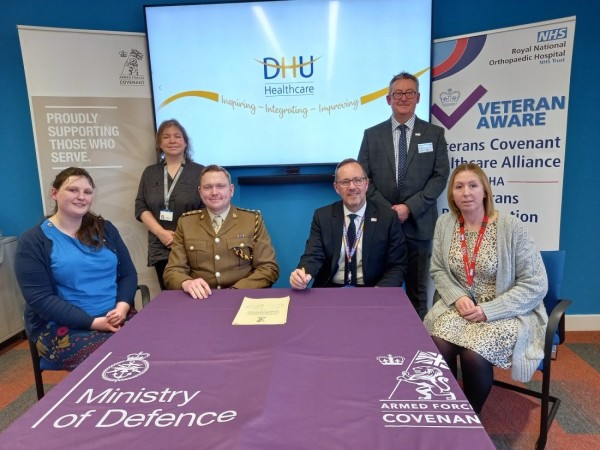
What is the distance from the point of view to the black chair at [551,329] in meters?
1.73

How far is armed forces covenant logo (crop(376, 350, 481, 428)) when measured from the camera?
35.6 inches

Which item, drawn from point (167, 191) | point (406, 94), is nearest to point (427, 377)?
point (406, 94)

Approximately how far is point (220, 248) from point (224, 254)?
38 mm

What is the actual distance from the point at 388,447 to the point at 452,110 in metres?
2.77

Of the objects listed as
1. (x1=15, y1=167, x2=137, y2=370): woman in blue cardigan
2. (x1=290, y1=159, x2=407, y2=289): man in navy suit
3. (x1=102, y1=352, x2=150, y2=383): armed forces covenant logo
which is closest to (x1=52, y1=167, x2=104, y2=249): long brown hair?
→ (x1=15, y1=167, x2=137, y2=370): woman in blue cardigan

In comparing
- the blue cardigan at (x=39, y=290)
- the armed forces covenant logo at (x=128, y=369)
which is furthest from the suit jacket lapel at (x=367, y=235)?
the blue cardigan at (x=39, y=290)

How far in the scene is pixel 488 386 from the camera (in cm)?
179

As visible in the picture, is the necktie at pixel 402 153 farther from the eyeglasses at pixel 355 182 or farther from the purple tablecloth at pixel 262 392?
the purple tablecloth at pixel 262 392

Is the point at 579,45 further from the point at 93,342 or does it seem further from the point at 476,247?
the point at 93,342

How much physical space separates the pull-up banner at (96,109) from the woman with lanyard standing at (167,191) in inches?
17.4

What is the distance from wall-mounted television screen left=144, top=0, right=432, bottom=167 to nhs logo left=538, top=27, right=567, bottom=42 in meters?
0.74

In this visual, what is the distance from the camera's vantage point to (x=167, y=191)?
2.84 meters

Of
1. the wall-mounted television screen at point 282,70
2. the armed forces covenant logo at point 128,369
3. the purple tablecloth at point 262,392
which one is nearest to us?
the purple tablecloth at point 262,392

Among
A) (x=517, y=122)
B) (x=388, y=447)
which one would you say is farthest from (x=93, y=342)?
(x=517, y=122)
